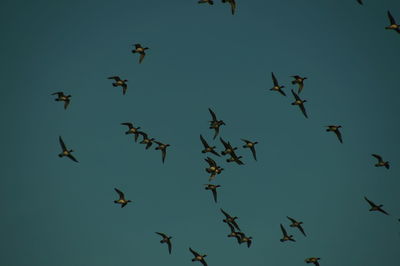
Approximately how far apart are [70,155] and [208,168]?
14420 millimetres

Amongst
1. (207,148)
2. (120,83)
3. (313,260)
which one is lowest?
(313,260)

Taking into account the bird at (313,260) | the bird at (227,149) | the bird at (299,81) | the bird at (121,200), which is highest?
the bird at (299,81)

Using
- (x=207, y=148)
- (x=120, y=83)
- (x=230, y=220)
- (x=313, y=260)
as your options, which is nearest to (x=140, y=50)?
(x=120, y=83)

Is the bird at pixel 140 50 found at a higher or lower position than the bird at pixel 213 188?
higher

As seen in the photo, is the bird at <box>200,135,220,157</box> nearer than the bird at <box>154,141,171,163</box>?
Yes

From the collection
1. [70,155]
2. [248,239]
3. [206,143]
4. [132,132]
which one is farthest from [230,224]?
[70,155]

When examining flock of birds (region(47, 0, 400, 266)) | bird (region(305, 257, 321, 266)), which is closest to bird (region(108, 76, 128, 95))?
flock of birds (region(47, 0, 400, 266))

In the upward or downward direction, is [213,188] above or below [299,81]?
below

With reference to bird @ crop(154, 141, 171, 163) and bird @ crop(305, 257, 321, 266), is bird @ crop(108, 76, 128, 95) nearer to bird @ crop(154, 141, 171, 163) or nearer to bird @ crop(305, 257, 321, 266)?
bird @ crop(154, 141, 171, 163)

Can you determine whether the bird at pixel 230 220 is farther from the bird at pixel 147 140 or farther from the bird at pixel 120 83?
the bird at pixel 120 83

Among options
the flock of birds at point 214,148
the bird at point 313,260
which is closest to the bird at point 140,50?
the flock of birds at point 214,148

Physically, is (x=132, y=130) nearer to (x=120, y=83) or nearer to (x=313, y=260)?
(x=120, y=83)

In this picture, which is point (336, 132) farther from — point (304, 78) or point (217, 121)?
point (217, 121)

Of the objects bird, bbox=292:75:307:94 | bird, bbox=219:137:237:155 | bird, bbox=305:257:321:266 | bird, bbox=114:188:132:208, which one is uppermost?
bird, bbox=292:75:307:94
